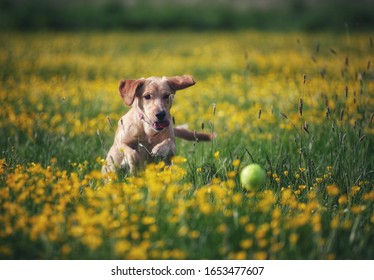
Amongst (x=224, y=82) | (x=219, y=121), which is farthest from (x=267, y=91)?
(x=219, y=121)

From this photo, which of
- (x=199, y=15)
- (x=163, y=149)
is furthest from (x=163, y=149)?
(x=199, y=15)

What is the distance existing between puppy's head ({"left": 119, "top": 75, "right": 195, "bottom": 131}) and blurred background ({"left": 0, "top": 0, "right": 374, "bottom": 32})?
12.8 meters

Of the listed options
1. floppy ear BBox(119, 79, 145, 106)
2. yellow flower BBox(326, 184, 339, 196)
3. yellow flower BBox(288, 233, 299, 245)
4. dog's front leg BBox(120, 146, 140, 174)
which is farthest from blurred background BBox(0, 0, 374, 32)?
yellow flower BBox(288, 233, 299, 245)

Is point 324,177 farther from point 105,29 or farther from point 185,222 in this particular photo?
point 105,29

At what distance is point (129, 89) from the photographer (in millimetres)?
3842

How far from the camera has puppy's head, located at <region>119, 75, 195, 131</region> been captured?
12.3 ft

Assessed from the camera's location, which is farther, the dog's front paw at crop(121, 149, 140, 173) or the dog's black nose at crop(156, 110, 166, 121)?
the dog's front paw at crop(121, 149, 140, 173)

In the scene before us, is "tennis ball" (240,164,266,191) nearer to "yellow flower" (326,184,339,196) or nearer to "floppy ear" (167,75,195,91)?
"yellow flower" (326,184,339,196)

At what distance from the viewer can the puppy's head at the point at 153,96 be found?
3.74 metres

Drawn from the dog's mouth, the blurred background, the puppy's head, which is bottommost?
the dog's mouth

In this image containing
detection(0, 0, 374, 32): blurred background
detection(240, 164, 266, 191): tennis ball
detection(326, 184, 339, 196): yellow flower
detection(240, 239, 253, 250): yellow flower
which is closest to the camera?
detection(240, 239, 253, 250): yellow flower

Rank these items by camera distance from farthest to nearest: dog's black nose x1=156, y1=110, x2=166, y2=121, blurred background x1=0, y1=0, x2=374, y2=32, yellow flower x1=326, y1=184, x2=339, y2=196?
blurred background x1=0, y1=0, x2=374, y2=32 < dog's black nose x1=156, y1=110, x2=166, y2=121 < yellow flower x1=326, y1=184, x2=339, y2=196

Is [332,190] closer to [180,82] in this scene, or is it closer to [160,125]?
[160,125]

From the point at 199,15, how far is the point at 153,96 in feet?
52.1
